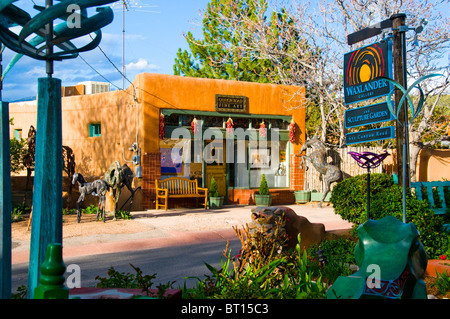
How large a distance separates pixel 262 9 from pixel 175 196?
11.4 meters

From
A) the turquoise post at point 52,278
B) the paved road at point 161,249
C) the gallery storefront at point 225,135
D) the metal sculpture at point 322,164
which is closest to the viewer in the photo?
the turquoise post at point 52,278

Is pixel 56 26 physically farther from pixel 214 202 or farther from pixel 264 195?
pixel 264 195

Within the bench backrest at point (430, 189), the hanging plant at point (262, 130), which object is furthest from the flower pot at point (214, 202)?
the bench backrest at point (430, 189)

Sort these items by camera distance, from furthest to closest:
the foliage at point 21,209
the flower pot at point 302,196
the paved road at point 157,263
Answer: the flower pot at point 302,196 < the foliage at point 21,209 < the paved road at point 157,263

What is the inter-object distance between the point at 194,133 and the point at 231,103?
1917 mm

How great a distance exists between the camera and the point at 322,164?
15828 millimetres

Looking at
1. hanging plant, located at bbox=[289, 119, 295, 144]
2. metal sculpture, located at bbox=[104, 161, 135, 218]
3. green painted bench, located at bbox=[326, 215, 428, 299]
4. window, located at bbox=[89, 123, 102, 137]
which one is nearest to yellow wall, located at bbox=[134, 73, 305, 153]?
hanging plant, located at bbox=[289, 119, 295, 144]

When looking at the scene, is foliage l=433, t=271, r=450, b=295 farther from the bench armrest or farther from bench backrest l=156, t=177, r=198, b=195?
bench backrest l=156, t=177, r=198, b=195

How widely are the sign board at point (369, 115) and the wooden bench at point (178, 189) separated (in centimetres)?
794

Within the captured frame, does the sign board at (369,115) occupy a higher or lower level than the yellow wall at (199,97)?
lower

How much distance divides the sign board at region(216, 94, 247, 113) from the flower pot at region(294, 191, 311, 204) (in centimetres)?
392

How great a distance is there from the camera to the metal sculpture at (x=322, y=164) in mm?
15484

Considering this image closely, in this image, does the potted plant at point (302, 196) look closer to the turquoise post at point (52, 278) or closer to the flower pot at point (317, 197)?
the flower pot at point (317, 197)

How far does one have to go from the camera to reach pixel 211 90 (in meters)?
15.7
